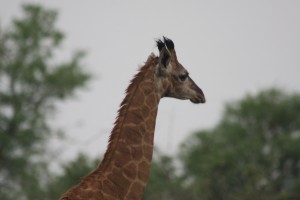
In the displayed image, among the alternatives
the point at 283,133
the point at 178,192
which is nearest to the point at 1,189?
the point at 178,192

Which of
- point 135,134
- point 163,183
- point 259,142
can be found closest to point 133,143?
point 135,134

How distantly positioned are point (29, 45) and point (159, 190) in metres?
12.7

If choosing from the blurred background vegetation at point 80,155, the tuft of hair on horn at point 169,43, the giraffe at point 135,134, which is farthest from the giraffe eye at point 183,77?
the blurred background vegetation at point 80,155

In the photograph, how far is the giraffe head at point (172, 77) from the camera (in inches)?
315

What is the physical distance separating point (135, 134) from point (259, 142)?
42002 millimetres

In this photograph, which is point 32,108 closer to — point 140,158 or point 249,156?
point 249,156

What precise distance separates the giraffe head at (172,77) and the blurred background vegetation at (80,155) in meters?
23.0

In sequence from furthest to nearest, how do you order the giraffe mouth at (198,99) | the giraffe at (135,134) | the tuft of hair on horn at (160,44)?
the giraffe mouth at (198,99) → the tuft of hair on horn at (160,44) → the giraffe at (135,134)

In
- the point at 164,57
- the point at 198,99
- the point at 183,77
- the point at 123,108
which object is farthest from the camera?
the point at 198,99

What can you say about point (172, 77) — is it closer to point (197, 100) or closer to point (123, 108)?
point (197, 100)

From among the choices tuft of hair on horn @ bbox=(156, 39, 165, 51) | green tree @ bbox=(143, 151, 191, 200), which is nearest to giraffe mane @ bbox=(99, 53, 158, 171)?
tuft of hair on horn @ bbox=(156, 39, 165, 51)

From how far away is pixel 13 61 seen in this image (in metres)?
41.2

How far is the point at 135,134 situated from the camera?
23.7 feet

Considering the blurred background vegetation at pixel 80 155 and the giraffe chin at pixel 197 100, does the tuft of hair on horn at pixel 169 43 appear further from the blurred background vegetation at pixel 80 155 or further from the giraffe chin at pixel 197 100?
the blurred background vegetation at pixel 80 155
